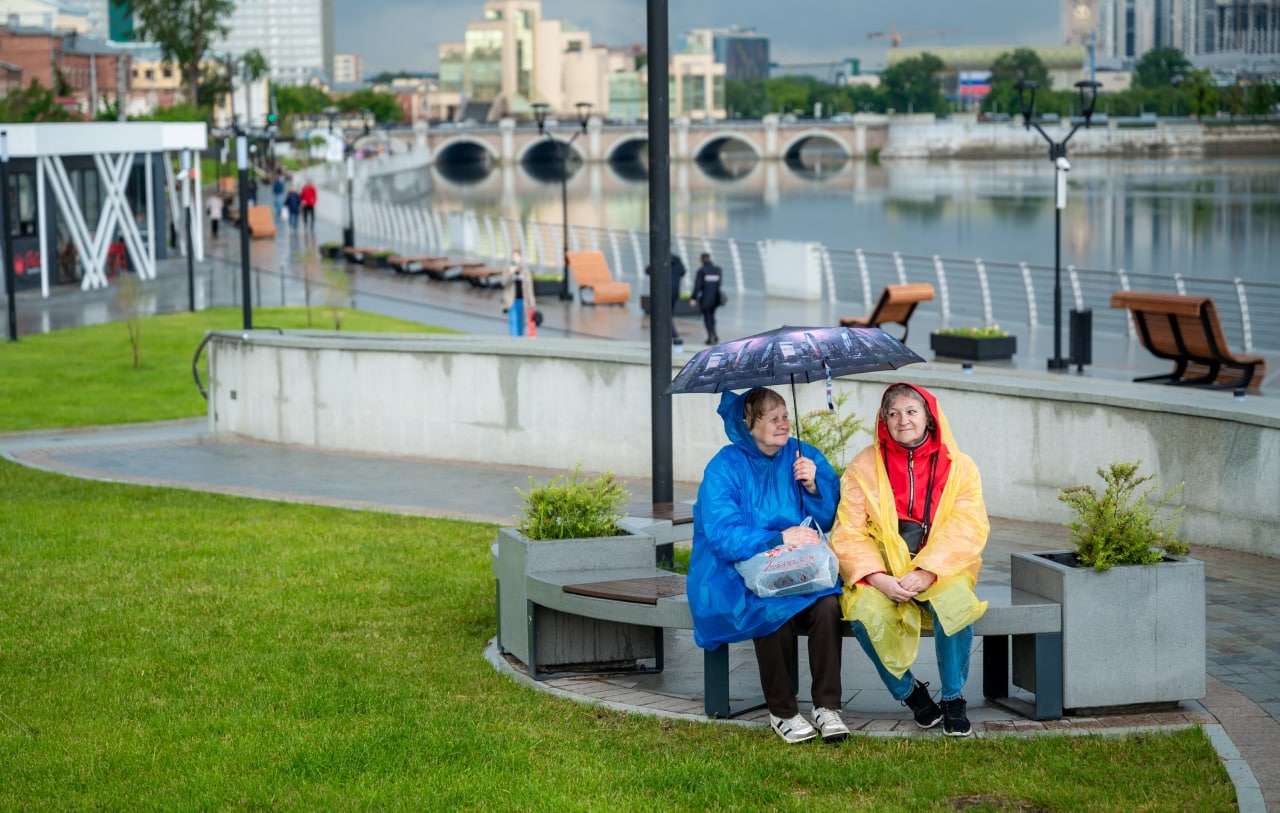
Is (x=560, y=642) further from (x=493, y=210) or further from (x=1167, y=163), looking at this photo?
(x=1167, y=163)

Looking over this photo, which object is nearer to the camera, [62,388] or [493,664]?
[493,664]

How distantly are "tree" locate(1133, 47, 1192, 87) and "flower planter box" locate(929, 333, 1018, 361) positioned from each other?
552 ft

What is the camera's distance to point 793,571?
5562 mm

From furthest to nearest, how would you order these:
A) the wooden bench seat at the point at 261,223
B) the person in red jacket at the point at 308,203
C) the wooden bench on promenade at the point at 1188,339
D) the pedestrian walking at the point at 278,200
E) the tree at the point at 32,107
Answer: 1. the pedestrian walking at the point at 278,200
2. the tree at the point at 32,107
3. the person in red jacket at the point at 308,203
4. the wooden bench seat at the point at 261,223
5. the wooden bench on promenade at the point at 1188,339

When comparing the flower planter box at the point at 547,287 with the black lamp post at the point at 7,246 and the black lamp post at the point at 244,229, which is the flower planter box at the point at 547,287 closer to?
the black lamp post at the point at 7,246

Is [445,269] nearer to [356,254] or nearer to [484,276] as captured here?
[484,276]

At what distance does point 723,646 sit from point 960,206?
3247 inches

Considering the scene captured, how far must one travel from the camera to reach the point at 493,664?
6.77 meters

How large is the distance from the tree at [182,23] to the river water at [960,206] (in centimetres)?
1524

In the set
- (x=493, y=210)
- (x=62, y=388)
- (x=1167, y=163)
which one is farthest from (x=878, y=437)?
(x=1167, y=163)

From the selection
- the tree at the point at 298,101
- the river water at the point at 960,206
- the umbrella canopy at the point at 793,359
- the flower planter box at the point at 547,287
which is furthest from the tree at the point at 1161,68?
the umbrella canopy at the point at 793,359

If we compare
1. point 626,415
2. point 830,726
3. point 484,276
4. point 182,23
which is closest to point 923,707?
point 830,726

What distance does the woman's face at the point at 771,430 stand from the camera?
19.0 ft

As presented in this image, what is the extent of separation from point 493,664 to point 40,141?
2877 centimetres
